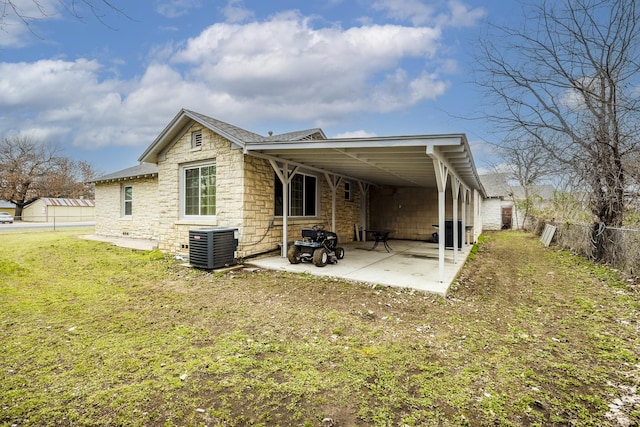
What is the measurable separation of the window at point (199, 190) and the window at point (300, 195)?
5.66 feet

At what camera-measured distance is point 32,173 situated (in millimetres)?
34656

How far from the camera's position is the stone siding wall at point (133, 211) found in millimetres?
12469

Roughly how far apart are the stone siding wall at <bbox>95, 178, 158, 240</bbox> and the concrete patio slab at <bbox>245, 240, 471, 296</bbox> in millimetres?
7008

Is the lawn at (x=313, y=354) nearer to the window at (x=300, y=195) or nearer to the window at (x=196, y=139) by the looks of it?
the window at (x=300, y=195)

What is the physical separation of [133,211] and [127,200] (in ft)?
2.98

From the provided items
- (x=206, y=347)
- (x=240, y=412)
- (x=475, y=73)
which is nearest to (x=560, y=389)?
(x=240, y=412)

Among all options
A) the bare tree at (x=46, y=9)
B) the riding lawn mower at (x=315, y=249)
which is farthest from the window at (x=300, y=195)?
the bare tree at (x=46, y=9)

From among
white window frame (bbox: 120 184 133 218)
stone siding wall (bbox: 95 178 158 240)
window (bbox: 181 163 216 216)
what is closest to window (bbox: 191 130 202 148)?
window (bbox: 181 163 216 216)

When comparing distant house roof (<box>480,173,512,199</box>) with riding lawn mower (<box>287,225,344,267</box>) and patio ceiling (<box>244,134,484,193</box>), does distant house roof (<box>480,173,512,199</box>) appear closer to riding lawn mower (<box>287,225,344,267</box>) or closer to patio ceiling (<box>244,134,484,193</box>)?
patio ceiling (<box>244,134,484,193</box>)

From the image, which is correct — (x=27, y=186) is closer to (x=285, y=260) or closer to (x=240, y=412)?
(x=285, y=260)

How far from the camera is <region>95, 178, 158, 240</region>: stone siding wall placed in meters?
12.5

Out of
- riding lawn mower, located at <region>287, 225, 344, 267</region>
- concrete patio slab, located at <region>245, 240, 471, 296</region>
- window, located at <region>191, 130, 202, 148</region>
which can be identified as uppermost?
window, located at <region>191, 130, 202, 148</region>

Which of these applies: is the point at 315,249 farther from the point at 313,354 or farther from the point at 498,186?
the point at 498,186

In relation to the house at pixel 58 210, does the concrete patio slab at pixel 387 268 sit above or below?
below
